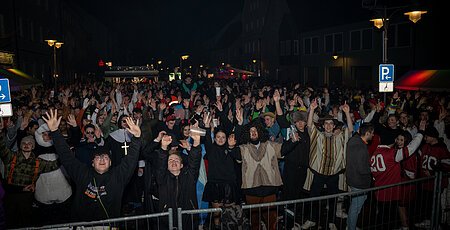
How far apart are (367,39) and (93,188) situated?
33923mm

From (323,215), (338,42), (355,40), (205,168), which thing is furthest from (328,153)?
(338,42)

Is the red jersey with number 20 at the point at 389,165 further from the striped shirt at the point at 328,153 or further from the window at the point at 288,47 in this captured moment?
the window at the point at 288,47

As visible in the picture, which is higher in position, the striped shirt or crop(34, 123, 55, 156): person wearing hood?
crop(34, 123, 55, 156): person wearing hood

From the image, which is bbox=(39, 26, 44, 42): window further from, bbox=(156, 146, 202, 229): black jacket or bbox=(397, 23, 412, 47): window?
bbox=(156, 146, 202, 229): black jacket

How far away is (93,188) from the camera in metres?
5.04

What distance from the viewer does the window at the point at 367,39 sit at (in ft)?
113

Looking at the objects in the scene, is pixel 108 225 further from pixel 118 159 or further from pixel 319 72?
pixel 319 72

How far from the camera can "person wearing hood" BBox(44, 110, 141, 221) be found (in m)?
5.05

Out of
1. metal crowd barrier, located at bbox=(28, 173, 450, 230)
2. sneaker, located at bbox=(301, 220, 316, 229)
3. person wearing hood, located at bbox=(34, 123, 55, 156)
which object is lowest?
sneaker, located at bbox=(301, 220, 316, 229)

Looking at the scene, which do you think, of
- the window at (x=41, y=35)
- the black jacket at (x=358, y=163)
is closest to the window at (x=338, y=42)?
the window at (x=41, y=35)

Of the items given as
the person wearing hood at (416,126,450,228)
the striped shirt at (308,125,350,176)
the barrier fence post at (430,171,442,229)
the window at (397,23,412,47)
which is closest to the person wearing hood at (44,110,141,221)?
the striped shirt at (308,125,350,176)

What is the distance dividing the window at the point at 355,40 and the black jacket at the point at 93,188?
113 feet

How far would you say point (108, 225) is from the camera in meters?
4.90

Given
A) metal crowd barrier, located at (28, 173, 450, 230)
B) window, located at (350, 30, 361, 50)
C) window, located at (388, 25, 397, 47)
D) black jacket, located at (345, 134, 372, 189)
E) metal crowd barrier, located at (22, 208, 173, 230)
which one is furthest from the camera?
window, located at (350, 30, 361, 50)
